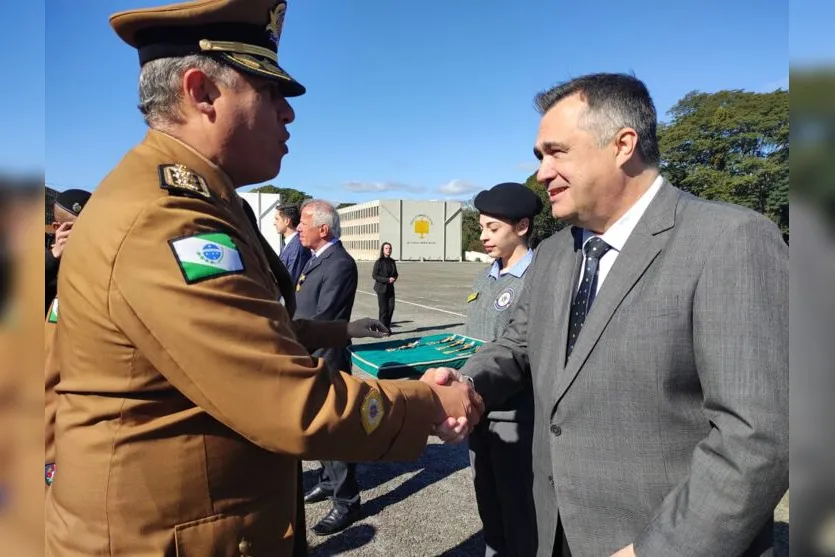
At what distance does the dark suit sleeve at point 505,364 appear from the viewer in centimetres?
243

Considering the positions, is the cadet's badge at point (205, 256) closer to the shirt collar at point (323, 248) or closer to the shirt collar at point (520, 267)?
the shirt collar at point (520, 267)

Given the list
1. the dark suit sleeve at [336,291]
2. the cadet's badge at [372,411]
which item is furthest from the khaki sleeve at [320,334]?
the dark suit sleeve at [336,291]

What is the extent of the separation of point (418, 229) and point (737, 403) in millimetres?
71467

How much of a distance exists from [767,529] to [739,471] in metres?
0.37

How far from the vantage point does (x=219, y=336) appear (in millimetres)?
1271

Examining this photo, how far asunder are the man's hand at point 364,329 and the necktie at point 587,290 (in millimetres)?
1092

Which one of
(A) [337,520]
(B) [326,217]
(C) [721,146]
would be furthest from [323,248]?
(C) [721,146]

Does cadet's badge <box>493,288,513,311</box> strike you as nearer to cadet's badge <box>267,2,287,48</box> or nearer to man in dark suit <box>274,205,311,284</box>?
cadet's badge <box>267,2,287,48</box>

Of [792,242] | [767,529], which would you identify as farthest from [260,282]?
[767,529]

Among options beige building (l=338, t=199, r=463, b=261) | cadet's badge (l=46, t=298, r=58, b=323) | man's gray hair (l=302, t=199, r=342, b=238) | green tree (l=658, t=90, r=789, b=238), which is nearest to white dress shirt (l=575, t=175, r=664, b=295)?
cadet's badge (l=46, t=298, r=58, b=323)

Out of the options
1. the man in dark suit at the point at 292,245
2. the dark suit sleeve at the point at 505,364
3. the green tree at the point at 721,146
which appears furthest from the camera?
the green tree at the point at 721,146

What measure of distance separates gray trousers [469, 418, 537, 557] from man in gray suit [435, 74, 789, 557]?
917 millimetres

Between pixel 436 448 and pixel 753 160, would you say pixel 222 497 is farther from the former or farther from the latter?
pixel 753 160

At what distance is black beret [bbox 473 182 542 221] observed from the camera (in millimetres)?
3787
